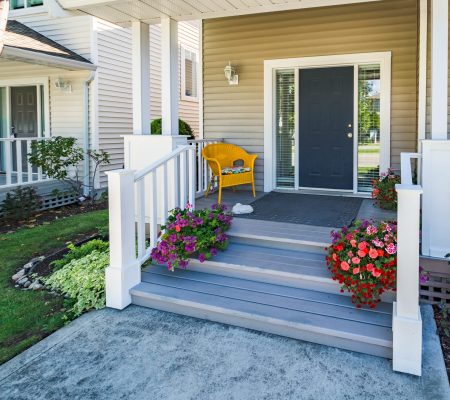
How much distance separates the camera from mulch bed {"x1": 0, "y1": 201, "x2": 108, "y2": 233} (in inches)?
240

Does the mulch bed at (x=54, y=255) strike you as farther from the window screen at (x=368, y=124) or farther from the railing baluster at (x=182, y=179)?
the window screen at (x=368, y=124)

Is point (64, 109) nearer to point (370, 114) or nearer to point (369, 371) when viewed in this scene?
point (370, 114)

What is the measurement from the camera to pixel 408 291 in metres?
2.41

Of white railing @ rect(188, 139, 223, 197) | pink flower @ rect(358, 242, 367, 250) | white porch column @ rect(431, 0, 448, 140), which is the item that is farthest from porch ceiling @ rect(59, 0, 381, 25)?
pink flower @ rect(358, 242, 367, 250)

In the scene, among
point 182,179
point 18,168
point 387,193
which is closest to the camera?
point 182,179

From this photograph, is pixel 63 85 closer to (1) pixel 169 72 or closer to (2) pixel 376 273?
(1) pixel 169 72

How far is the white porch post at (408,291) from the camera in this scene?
236 cm

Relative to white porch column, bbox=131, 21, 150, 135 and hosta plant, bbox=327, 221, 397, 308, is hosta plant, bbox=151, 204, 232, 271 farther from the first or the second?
white porch column, bbox=131, 21, 150, 135

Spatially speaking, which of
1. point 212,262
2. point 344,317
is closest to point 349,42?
point 212,262

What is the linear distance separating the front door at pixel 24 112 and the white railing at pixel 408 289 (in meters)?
8.00

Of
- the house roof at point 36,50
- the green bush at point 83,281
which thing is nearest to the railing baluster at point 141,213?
the green bush at point 83,281

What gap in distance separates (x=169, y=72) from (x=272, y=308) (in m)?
2.75

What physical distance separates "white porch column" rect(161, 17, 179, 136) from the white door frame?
221 centimetres

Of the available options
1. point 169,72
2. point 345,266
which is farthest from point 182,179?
point 345,266
